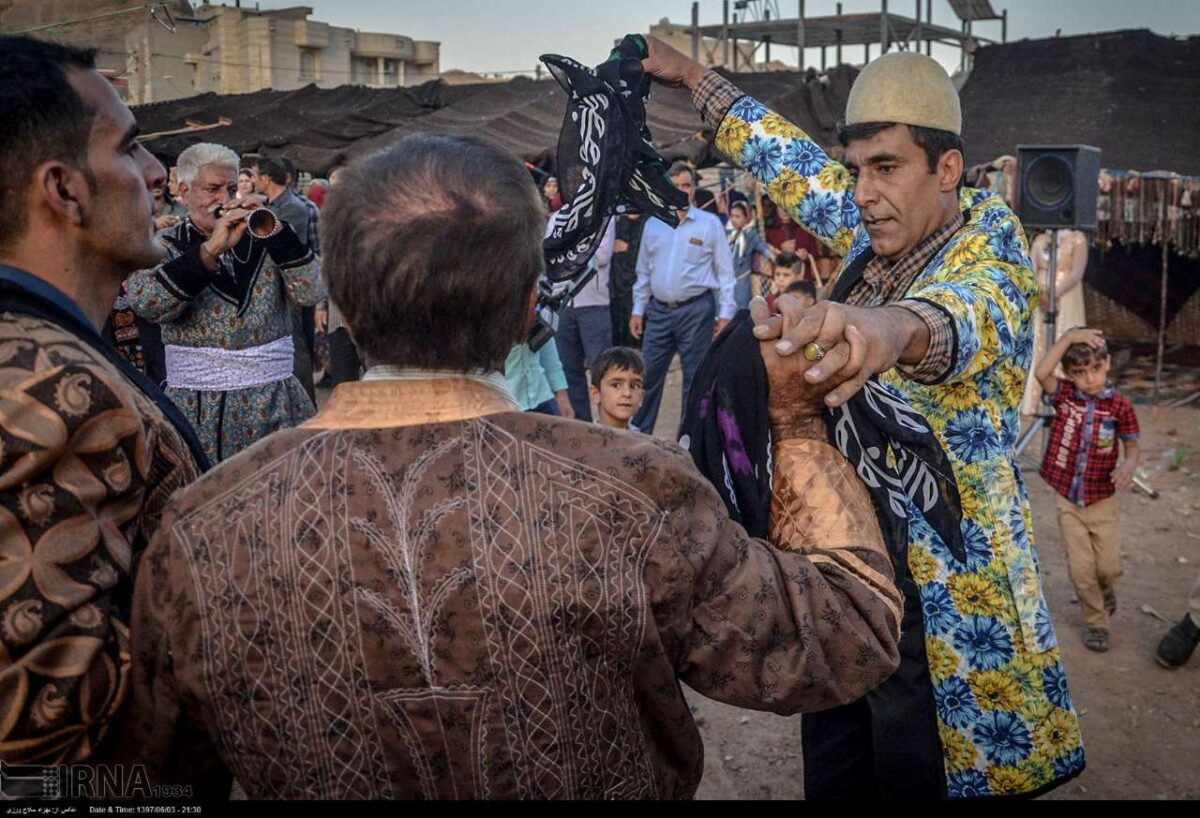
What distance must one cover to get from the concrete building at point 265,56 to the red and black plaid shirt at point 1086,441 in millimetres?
12105

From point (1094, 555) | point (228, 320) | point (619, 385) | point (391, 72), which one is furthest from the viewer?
point (391, 72)

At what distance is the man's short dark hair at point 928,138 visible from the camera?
2.40m

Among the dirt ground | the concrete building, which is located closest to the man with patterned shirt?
the dirt ground

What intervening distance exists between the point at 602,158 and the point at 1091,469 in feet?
12.1

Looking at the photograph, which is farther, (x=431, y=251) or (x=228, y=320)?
(x=228, y=320)

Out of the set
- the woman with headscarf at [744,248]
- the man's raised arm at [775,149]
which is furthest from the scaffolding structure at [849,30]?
the man's raised arm at [775,149]

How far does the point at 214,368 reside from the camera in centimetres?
441

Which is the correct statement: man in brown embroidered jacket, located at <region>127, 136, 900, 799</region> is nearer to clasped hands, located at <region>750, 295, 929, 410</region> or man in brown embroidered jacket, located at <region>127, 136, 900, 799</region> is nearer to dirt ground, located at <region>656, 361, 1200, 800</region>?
clasped hands, located at <region>750, 295, 929, 410</region>

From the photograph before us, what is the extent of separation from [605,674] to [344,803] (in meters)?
0.38

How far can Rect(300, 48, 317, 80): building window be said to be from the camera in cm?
3141

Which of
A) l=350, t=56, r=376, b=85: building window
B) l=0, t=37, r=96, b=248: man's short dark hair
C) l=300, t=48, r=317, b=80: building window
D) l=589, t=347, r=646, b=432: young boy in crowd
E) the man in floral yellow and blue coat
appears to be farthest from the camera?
l=350, t=56, r=376, b=85: building window

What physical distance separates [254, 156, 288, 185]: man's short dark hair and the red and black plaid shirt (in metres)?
5.42

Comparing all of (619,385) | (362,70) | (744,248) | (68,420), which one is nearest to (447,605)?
(68,420)

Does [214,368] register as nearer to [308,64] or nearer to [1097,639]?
[1097,639]
